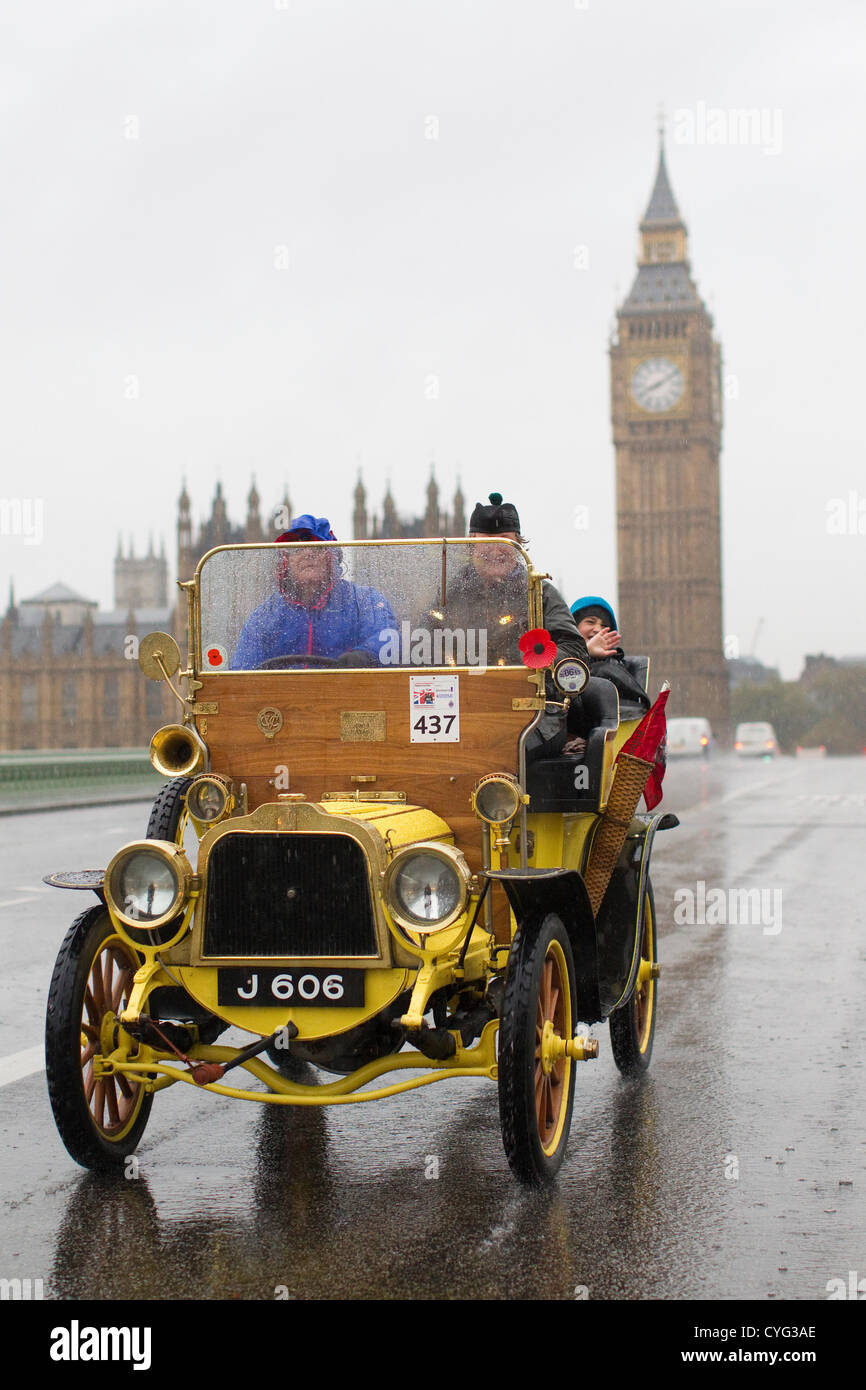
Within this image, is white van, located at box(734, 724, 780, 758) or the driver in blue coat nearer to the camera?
the driver in blue coat

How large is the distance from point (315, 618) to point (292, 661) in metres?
0.18

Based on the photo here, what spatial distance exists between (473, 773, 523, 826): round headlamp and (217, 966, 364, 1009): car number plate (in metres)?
0.79

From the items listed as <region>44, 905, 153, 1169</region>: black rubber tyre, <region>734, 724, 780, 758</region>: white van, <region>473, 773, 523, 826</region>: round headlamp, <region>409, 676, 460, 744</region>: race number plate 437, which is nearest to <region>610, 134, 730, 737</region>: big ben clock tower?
<region>734, 724, 780, 758</region>: white van

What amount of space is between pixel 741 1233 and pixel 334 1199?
125 centimetres

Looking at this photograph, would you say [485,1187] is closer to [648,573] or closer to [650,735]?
[650,735]

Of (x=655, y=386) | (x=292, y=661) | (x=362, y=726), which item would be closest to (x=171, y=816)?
(x=292, y=661)

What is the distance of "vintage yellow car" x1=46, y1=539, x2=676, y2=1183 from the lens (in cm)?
483

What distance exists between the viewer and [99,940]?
516cm

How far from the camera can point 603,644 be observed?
6.56 m

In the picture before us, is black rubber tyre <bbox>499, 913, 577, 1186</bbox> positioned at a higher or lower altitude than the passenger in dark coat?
lower

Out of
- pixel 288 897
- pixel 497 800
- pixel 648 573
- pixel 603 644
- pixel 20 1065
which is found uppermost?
pixel 648 573

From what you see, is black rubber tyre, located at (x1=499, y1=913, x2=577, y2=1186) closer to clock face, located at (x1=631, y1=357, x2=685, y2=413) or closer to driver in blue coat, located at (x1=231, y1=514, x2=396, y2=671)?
driver in blue coat, located at (x1=231, y1=514, x2=396, y2=671)

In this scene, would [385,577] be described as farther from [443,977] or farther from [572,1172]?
[572,1172]
